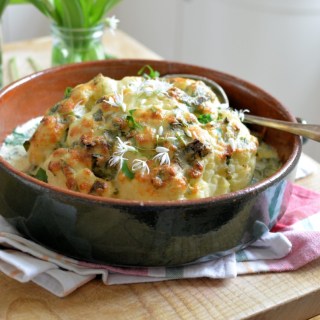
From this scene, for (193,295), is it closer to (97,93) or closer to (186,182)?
(186,182)

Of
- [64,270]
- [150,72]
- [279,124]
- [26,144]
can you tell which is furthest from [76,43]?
[64,270]

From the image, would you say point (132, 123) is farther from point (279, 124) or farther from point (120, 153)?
point (279, 124)

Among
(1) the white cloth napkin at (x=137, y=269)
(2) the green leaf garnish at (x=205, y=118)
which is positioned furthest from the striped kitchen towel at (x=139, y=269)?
(2) the green leaf garnish at (x=205, y=118)

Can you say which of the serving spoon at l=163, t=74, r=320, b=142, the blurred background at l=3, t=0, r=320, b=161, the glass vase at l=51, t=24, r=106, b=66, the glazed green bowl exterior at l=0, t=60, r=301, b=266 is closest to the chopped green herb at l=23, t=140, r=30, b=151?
the glazed green bowl exterior at l=0, t=60, r=301, b=266

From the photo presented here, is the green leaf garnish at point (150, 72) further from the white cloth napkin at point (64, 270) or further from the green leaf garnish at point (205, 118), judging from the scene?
the white cloth napkin at point (64, 270)

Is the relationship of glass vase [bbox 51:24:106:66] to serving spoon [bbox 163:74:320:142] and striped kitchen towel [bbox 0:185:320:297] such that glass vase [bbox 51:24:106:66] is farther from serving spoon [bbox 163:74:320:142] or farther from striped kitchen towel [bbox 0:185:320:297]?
striped kitchen towel [bbox 0:185:320:297]
